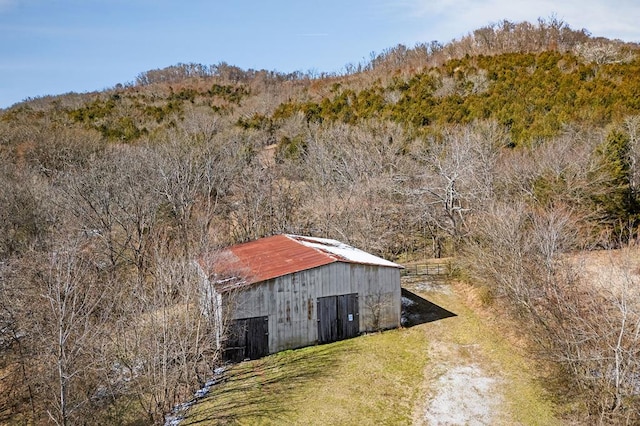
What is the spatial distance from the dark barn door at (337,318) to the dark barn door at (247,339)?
7.80 ft

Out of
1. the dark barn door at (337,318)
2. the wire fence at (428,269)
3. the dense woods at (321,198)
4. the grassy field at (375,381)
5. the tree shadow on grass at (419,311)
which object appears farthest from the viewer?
the wire fence at (428,269)

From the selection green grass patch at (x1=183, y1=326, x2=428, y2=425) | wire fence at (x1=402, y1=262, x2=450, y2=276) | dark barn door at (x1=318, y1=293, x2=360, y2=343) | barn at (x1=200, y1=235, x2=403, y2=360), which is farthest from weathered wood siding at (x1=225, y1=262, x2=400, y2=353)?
wire fence at (x1=402, y1=262, x2=450, y2=276)

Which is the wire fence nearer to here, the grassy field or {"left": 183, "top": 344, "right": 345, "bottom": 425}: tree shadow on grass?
the grassy field

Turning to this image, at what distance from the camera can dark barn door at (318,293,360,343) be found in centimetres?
1825

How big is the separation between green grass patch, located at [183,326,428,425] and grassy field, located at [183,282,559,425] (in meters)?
0.03

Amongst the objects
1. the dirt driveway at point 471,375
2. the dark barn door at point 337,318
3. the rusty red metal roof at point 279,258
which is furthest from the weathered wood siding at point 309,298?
the dirt driveway at point 471,375

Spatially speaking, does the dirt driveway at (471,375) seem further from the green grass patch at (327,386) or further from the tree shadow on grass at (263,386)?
the tree shadow on grass at (263,386)

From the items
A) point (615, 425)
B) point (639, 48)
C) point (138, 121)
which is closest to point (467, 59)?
point (639, 48)

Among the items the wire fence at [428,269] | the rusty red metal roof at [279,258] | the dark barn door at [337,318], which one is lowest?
→ the wire fence at [428,269]

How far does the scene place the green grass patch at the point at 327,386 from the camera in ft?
43.2

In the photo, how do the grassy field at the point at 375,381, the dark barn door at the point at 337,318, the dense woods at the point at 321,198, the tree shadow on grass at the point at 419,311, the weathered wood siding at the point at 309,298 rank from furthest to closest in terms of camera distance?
the tree shadow on grass at the point at 419,311 → the dark barn door at the point at 337,318 → the weathered wood siding at the point at 309,298 → the dense woods at the point at 321,198 → the grassy field at the point at 375,381

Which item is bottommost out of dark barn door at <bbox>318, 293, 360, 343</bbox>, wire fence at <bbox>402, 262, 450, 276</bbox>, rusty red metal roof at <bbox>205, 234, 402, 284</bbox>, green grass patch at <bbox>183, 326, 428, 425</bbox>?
green grass patch at <bbox>183, 326, 428, 425</bbox>

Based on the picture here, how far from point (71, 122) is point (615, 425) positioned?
48.8 meters

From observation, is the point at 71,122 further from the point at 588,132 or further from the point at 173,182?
the point at 588,132
